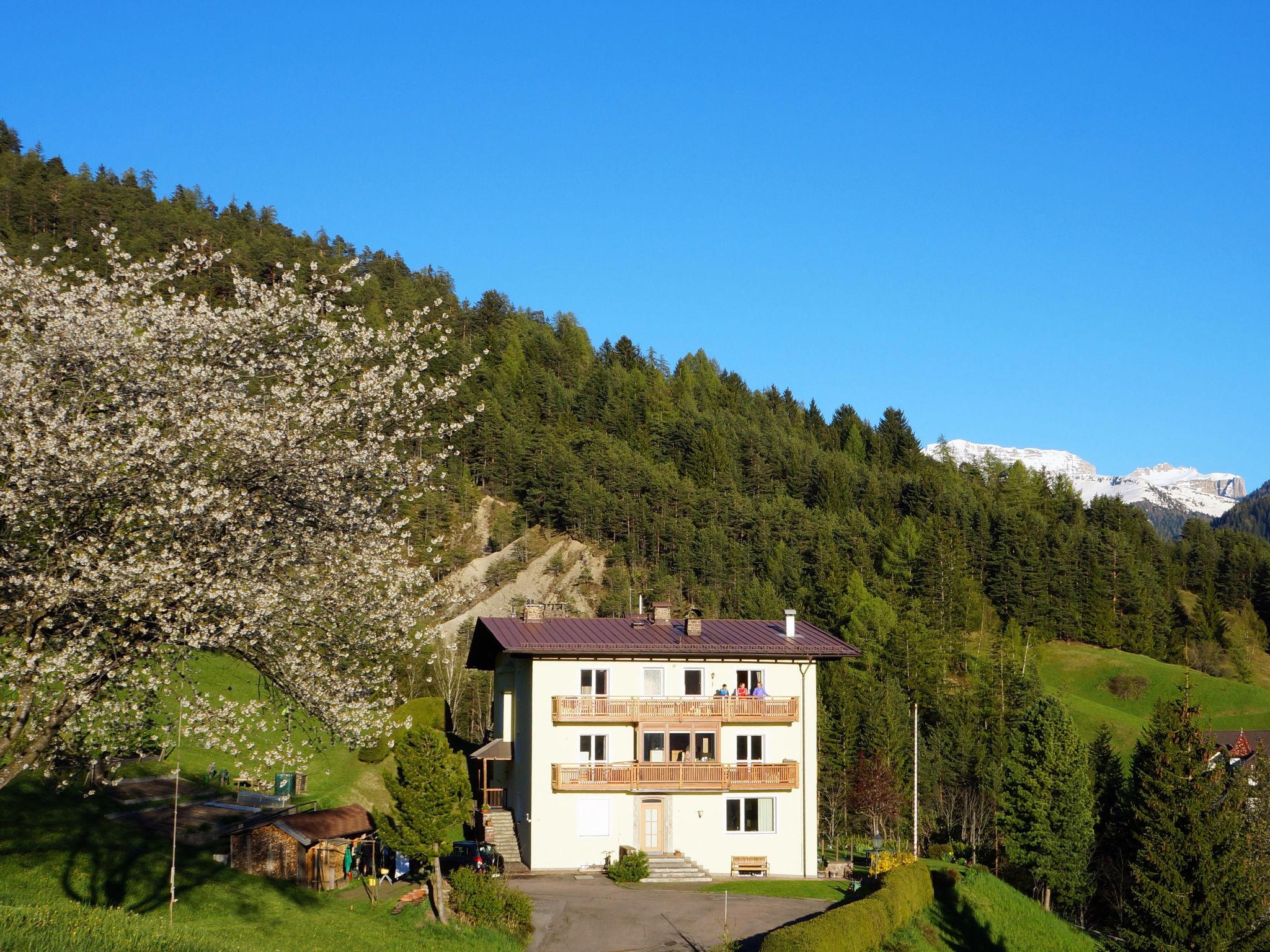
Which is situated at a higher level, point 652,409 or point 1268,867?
point 652,409

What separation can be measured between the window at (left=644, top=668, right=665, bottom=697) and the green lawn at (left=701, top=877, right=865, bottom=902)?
7.70 meters

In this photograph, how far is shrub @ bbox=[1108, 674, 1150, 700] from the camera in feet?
376

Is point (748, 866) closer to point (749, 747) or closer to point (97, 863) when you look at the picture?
point (749, 747)

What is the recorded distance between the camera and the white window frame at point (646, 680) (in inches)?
1752

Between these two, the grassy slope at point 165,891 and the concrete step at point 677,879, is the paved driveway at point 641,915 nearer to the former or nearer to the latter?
the concrete step at point 677,879

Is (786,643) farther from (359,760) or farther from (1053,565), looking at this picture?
(1053,565)

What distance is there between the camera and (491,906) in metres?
30.8

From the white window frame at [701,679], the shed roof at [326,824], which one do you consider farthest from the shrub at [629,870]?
the shed roof at [326,824]

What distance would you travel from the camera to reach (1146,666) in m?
122

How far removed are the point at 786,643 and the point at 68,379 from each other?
32.9 metres

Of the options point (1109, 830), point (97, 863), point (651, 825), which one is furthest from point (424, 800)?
point (1109, 830)

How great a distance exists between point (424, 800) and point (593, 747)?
43.9ft

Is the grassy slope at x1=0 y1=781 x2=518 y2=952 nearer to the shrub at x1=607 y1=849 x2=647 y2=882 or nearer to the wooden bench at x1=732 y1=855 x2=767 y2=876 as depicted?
the shrub at x1=607 y1=849 x2=647 y2=882

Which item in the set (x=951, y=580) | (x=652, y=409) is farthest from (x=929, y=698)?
(x=652, y=409)
